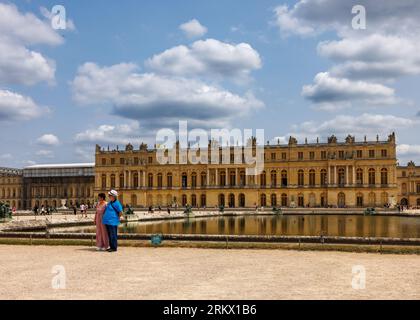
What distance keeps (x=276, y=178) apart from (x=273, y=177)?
545mm

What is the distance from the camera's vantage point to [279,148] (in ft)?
274

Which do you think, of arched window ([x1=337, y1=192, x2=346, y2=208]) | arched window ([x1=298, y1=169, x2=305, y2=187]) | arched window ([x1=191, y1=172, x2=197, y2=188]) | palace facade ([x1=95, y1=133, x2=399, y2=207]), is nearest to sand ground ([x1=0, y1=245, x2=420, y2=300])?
arched window ([x1=337, y1=192, x2=346, y2=208])

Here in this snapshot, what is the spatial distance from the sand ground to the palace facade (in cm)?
6583

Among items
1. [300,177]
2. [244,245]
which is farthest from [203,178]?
[244,245]

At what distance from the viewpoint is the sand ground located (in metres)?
9.25

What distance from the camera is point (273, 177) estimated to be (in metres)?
83.4

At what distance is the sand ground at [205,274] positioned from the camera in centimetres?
925

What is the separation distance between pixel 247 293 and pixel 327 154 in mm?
74118

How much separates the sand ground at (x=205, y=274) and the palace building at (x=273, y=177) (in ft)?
216

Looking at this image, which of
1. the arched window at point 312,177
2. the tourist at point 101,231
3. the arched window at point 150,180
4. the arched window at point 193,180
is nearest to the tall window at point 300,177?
the arched window at point 312,177
